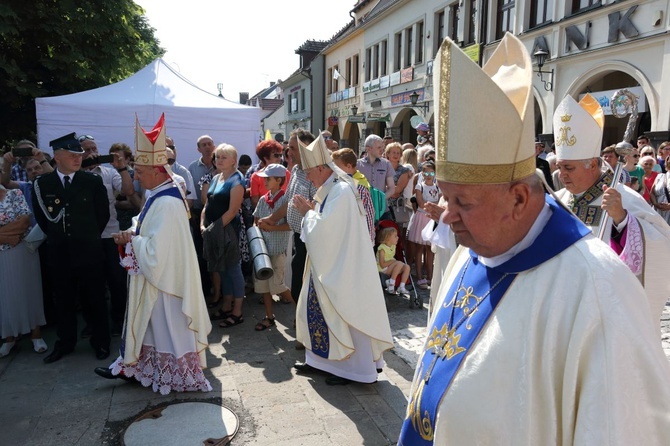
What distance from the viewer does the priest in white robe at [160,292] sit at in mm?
3701

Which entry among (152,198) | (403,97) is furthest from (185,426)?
(403,97)

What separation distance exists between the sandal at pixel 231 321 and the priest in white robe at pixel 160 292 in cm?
145

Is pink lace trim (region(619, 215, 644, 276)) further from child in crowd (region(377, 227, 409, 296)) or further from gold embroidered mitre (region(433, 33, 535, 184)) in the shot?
child in crowd (region(377, 227, 409, 296))

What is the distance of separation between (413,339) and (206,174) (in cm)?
353

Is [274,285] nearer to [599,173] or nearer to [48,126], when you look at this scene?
[599,173]

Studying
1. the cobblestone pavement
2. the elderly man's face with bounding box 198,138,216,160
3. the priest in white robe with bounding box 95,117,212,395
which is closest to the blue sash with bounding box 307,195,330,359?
the cobblestone pavement

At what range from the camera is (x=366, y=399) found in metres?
3.77

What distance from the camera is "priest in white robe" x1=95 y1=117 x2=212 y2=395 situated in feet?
12.1

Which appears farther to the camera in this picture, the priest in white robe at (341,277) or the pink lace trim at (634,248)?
the priest in white robe at (341,277)

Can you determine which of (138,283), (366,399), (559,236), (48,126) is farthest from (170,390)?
(48,126)

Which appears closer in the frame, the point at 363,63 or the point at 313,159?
the point at 313,159

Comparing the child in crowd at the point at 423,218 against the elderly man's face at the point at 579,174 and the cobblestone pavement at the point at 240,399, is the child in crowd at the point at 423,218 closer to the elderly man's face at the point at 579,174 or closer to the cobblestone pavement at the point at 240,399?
the cobblestone pavement at the point at 240,399

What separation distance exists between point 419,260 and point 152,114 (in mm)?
4651

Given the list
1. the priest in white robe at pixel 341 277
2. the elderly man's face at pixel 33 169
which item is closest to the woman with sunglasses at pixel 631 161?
the priest in white robe at pixel 341 277
